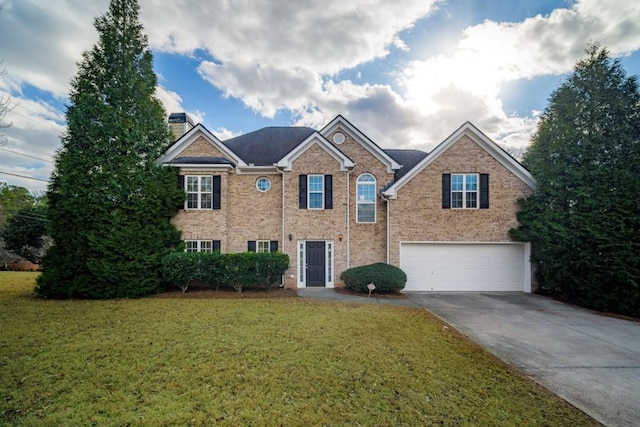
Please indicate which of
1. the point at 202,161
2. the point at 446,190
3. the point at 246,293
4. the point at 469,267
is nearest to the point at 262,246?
the point at 246,293

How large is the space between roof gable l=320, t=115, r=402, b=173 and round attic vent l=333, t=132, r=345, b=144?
27 centimetres

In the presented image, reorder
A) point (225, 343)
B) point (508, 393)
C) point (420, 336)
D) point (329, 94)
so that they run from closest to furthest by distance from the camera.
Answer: point (508, 393)
point (225, 343)
point (420, 336)
point (329, 94)

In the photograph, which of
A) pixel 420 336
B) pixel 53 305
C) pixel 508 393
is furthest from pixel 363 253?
pixel 53 305

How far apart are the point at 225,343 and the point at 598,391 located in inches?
269

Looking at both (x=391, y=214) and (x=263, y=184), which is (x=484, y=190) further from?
(x=263, y=184)

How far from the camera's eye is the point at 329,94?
58.1ft

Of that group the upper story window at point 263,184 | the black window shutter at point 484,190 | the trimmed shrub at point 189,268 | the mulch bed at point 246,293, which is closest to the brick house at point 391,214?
the black window shutter at point 484,190

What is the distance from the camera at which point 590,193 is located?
34.1ft

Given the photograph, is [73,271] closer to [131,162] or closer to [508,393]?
[131,162]

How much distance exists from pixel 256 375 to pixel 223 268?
7.77 m

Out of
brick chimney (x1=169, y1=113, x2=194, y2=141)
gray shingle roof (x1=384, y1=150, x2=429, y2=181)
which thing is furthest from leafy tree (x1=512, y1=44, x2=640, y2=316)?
brick chimney (x1=169, y1=113, x2=194, y2=141)

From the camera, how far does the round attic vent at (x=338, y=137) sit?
1387cm

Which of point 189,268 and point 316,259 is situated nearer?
point 189,268

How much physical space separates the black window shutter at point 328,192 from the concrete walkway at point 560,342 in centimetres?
419
